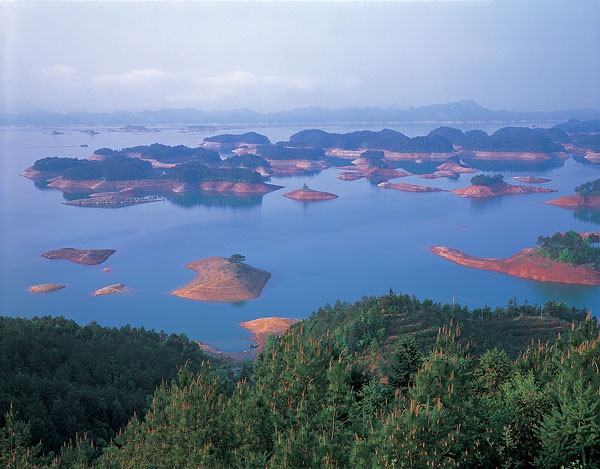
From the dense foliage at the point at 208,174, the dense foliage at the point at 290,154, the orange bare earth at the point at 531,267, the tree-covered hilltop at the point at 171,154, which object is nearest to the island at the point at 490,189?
the orange bare earth at the point at 531,267

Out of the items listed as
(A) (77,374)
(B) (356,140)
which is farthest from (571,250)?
(B) (356,140)

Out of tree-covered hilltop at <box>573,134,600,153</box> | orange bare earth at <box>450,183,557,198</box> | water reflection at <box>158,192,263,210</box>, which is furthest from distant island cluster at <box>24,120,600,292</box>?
water reflection at <box>158,192,263,210</box>

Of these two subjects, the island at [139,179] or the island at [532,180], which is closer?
the island at [139,179]

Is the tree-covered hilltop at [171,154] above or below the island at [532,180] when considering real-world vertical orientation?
above

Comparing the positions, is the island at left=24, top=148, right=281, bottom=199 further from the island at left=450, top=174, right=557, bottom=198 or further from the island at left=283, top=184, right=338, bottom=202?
the island at left=450, top=174, right=557, bottom=198

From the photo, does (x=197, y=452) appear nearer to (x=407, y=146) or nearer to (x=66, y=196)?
(x=66, y=196)

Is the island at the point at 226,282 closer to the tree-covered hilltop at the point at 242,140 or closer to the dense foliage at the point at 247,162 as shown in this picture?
the dense foliage at the point at 247,162

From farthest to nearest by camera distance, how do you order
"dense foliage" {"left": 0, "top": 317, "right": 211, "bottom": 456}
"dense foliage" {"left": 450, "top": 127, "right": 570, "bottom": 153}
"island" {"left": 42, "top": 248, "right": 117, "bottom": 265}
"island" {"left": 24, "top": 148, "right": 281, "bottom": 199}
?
"dense foliage" {"left": 450, "top": 127, "right": 570, "bottom": 153}, "island" {"left": 24, "top": 148, "right": 281, "bottom": 199}, "island" {"left": 42, "top": 248, "right": 117, "bottom": 265}, "dense foliage" {"left": 0, "top": 317, "right": 211, "bottom": 456}
